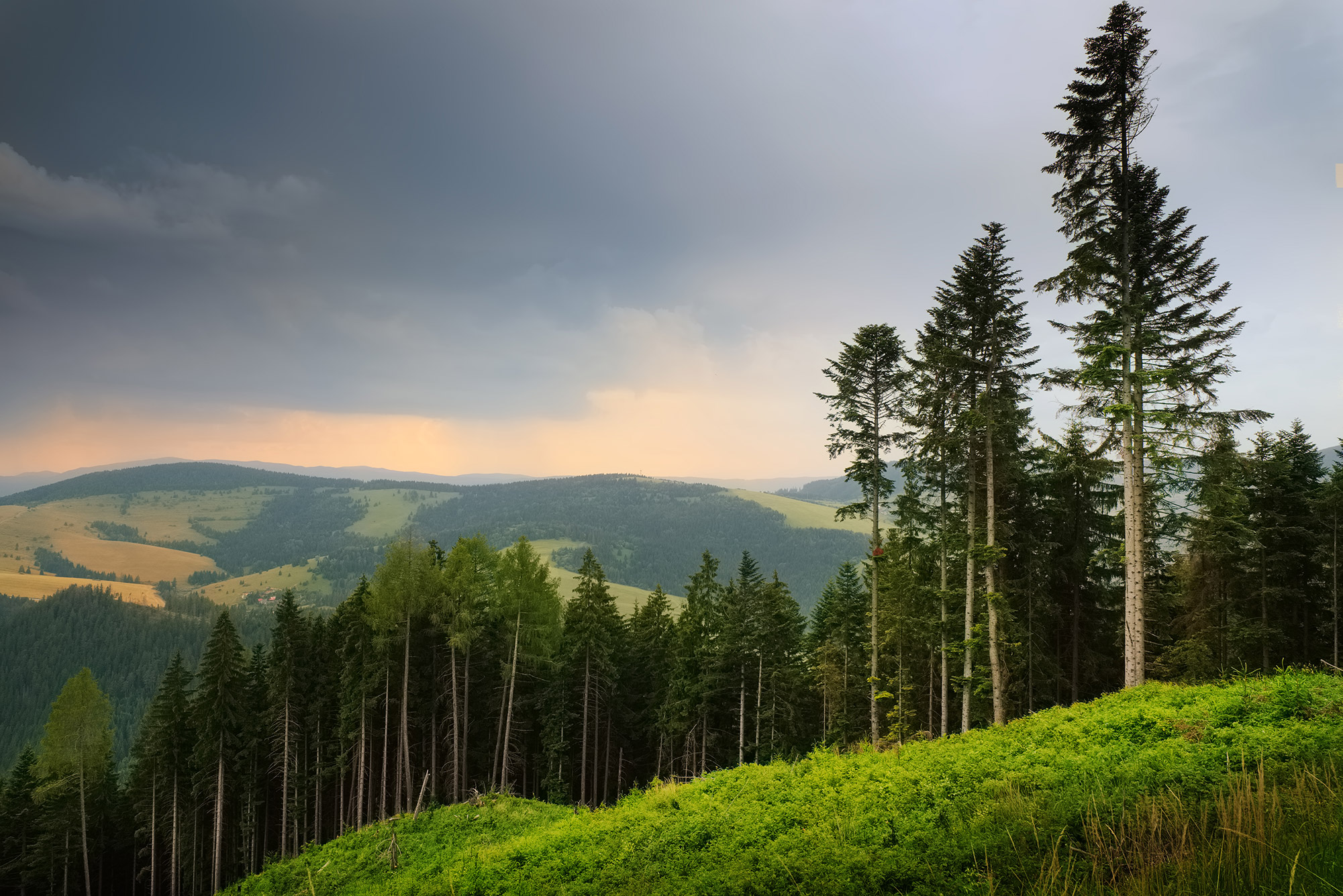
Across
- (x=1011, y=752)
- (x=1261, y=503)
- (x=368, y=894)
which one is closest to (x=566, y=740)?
(x=368, y=894)

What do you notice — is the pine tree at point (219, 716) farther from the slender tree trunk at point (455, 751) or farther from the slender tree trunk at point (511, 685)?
the slender tree trunk at point (511, 685)

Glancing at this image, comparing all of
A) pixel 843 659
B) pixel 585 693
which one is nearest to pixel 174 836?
pixel 585 693

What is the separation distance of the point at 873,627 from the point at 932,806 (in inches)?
530

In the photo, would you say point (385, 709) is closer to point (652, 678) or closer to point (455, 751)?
point (455, 751)

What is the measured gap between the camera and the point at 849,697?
1309 inches

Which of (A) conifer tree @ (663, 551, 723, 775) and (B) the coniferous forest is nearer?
(B) the coniferous forest

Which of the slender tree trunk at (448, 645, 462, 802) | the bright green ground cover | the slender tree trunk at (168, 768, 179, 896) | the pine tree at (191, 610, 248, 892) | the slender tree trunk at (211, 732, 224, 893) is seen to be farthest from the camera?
the slender tree trunk at (168, 768, 179, 896)

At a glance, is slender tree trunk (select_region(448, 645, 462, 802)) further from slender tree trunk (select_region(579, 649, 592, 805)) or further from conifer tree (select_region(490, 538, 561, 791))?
slender tree trunk (select_region(579, 649, 592, 805))

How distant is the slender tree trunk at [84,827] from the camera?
34.2 meters

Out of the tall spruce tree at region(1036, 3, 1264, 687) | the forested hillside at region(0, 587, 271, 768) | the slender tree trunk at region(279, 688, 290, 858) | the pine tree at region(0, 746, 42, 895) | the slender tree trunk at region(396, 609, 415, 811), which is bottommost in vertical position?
the forested hillside at region(0, 587, 271, 768)

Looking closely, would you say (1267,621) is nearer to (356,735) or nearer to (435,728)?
(435,728)

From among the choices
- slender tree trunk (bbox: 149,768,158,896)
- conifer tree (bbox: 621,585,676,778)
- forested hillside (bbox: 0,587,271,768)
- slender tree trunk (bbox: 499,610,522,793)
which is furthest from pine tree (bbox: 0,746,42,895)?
forested hillside (bbox: 0,587,271,768)

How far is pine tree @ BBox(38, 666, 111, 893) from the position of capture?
113ft

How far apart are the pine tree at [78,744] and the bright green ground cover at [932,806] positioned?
1463 inches
